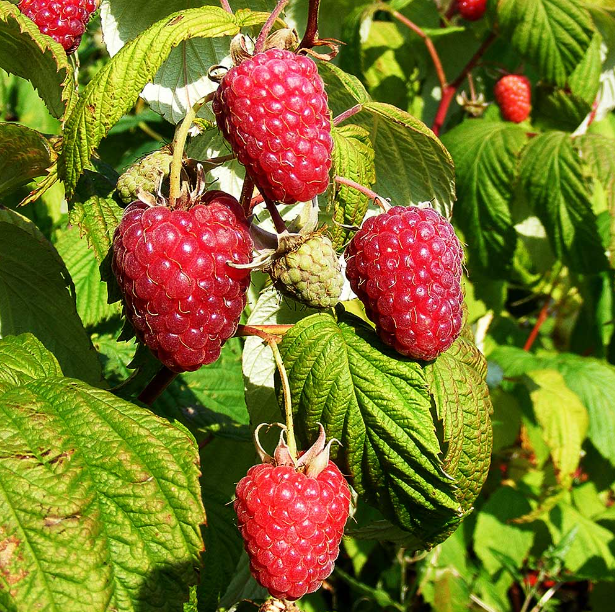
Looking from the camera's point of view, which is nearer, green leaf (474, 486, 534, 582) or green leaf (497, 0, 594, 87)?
green leaf (497, 0, 594, 87)

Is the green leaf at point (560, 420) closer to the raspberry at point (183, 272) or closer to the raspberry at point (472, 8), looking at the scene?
the raspberry at point (472, 8)

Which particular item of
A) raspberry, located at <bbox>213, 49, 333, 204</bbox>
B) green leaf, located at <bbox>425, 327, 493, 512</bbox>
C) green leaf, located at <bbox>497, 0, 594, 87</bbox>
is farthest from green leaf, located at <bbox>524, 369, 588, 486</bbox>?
raspberry, located at <bbox>213, 49, 333, 204</bbox>

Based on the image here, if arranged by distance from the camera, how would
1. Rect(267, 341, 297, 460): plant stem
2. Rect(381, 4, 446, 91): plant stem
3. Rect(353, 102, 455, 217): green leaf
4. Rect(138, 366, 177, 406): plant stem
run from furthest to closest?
Rect(381, 4, 446, 91): plant stem
Rect(353, 102, 455, 217): green leaf
Rect(138, 366, 177, 406): plant stem
Rect(267, 341, 297, 460): plant stem

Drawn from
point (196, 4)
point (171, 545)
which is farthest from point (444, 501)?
point (196, 4)

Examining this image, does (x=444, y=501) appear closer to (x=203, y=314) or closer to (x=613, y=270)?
(x=203, y=314)

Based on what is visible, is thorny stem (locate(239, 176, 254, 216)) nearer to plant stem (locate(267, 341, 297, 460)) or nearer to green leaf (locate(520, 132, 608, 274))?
plant stem (locate(267, 341, 297, 460))

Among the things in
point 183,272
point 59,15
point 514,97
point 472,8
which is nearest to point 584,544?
point 514,97

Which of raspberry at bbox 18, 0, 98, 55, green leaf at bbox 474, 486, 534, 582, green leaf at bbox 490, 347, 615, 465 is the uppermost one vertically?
raspberry at bbox 18, 0, 98, 55
